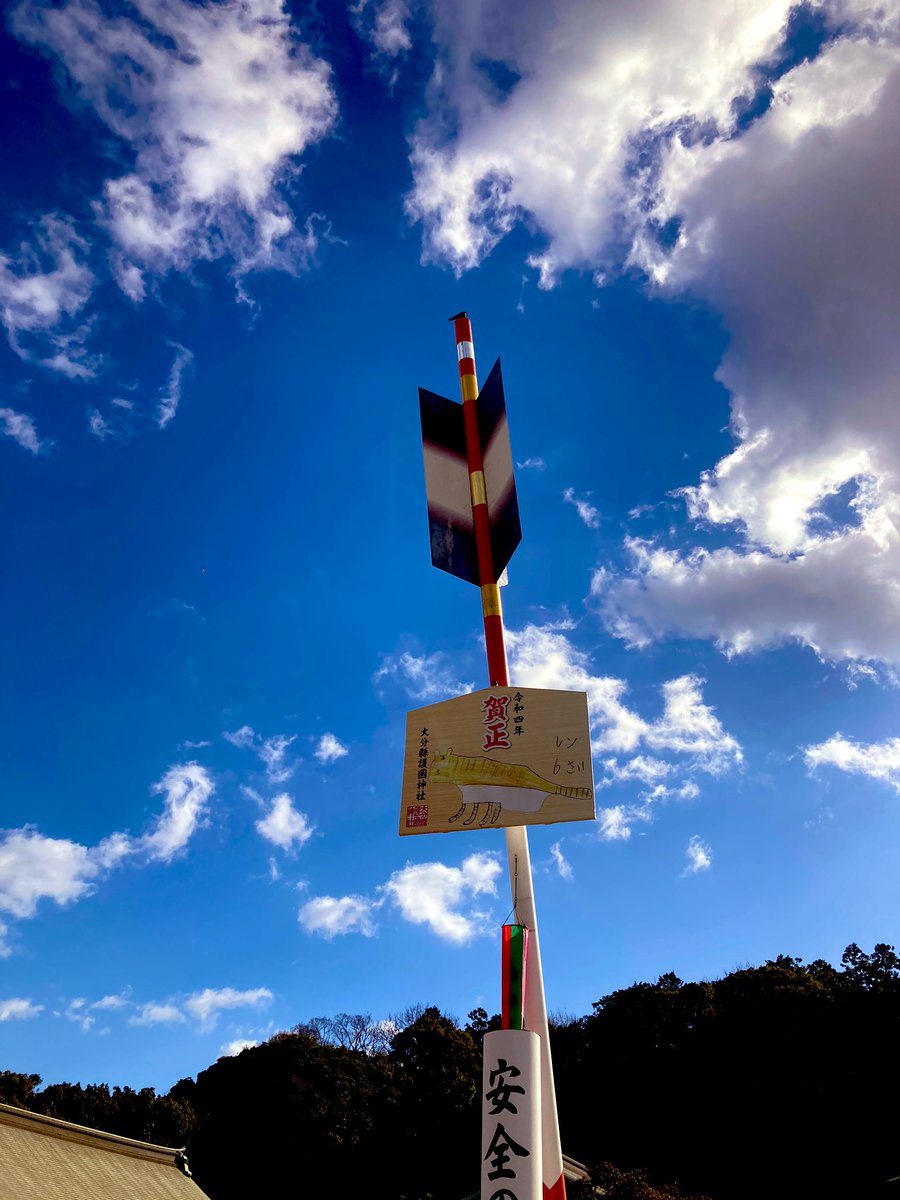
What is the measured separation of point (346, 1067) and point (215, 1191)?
556cm

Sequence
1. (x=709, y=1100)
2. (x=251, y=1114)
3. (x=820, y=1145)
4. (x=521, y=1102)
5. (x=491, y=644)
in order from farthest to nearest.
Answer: (x=251, y=1114) < (x=709, y=1100) < (x=820, y=1145) < (x=491, y=644) < (x=521, y=1102)

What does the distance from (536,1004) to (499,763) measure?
293 cm

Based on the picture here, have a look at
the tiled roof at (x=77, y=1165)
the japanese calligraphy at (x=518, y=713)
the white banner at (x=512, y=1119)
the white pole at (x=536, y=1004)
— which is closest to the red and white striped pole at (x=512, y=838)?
the white pole at (x=536, y=1004)

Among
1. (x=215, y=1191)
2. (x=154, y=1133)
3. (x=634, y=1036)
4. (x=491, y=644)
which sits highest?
(x=491, y=644)

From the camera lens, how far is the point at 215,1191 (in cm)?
2859

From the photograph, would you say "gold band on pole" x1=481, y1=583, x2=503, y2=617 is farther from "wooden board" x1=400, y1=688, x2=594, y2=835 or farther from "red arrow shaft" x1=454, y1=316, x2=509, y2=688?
"wooden board" x1=400, y1=688, x2=594, y2=835

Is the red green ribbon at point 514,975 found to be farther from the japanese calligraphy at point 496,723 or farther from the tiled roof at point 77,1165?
the tiled roof at point 77,1165

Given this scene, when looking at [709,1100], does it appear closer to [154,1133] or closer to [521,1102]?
[154,1133]

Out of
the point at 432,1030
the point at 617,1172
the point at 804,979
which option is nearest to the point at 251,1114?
the point at 432,1030

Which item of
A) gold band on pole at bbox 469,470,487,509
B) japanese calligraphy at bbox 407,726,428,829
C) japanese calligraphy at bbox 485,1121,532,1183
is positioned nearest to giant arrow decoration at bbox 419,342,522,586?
gold band on pole at bbox 469,470,487,509

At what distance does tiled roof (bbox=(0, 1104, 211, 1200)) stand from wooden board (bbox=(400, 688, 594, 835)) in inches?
441

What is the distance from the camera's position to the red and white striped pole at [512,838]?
9.86m

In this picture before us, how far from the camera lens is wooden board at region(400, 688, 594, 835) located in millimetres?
11125

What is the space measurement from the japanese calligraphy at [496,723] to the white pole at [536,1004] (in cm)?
112
